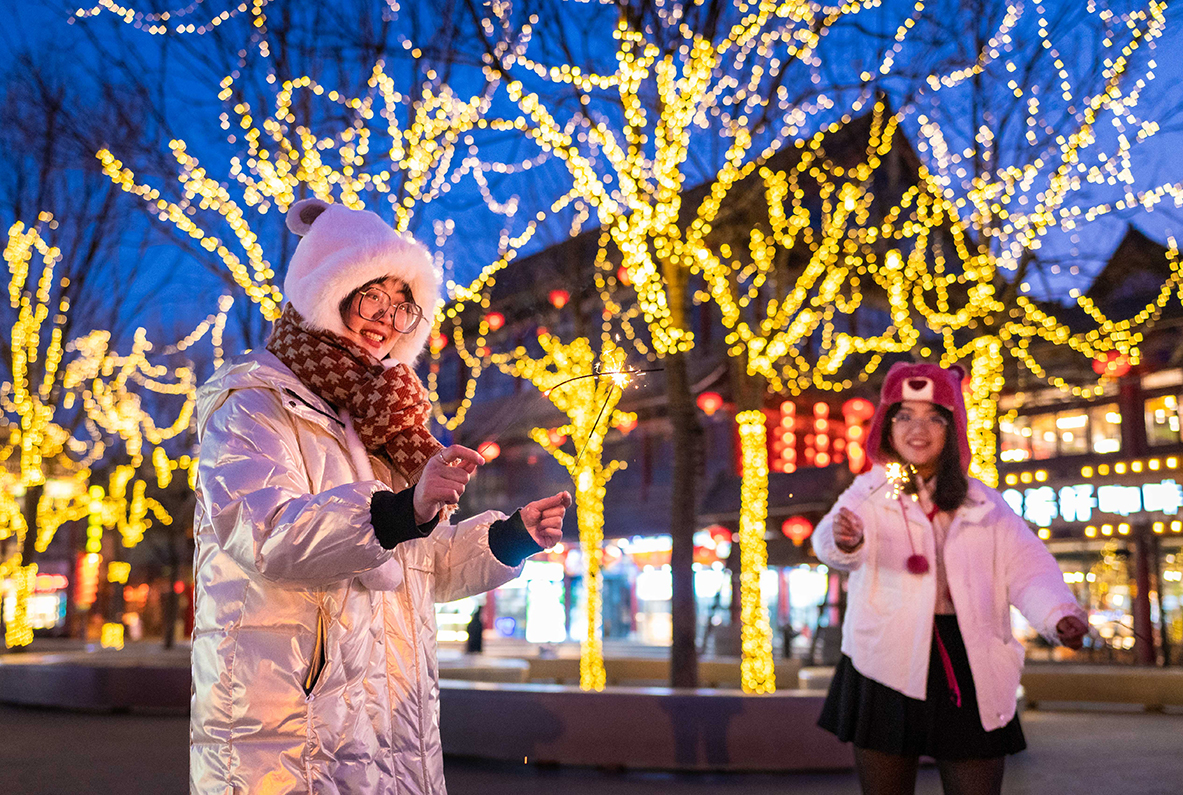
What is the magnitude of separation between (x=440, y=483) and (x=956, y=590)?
81.1 inches

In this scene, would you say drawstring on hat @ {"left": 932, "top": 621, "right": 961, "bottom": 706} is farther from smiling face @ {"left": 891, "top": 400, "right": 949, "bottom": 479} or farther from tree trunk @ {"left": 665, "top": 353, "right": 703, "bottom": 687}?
tree trunk @ {"left": 665, "top": 353, "right": 703, "bottom": 687}

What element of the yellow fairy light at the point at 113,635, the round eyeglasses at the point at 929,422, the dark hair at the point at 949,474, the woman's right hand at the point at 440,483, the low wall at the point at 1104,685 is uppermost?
the round eyeglasses at the point at 929,422

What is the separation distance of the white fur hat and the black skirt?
5.99 ft

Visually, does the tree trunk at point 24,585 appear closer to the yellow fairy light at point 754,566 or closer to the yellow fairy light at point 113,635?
the yellow fairy light at point 113,635

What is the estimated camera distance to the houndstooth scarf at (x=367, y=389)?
7.14 feet

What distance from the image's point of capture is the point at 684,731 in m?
7.47

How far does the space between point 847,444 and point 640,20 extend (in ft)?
39.0

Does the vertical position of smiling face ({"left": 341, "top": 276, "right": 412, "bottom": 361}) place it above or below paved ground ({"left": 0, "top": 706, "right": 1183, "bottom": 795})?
above

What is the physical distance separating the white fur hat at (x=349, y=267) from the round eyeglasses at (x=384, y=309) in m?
0.04

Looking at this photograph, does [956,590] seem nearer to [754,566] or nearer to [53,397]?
[754,566]

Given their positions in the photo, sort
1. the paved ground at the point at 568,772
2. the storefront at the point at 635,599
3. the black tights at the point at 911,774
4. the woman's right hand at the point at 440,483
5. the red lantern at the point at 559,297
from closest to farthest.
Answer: the woman's right hand at the point at 440,483, the black tights at the point at 911,774, the paved ground at the point at 568,772, the red lantern at the point at 559,297, the storefront at the point at 635,599

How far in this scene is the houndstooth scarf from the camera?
218 cm

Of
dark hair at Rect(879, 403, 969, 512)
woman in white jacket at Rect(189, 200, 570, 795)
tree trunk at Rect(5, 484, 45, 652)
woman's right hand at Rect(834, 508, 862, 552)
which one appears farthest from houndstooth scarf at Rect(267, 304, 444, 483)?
tree trunk at Rect(5, 484, 45, 652)

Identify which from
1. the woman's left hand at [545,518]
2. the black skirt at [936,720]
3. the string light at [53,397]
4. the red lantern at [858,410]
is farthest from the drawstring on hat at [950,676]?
the red lantern at [858,410]
